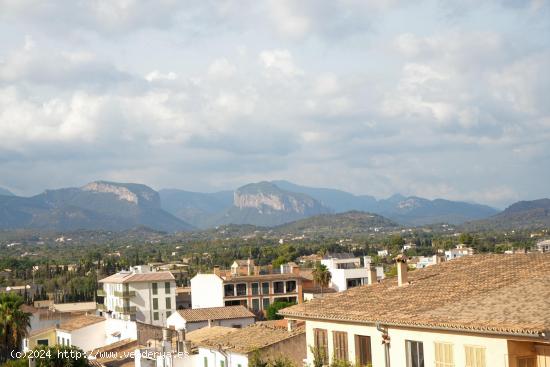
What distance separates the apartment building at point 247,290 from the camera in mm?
107625

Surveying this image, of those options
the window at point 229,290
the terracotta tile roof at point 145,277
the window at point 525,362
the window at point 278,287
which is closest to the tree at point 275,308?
the window at point 278,287

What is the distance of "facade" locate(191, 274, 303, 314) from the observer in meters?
108

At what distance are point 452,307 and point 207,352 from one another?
1853 centimetres

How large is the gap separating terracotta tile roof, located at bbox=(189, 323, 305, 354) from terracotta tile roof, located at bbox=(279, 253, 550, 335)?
23.3 ft

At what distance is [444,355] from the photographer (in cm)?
2080

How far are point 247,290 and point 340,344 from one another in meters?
84.4

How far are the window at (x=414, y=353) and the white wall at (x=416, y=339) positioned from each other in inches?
5.4

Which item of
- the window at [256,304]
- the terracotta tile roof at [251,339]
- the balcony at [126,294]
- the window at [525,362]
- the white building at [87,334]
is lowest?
the window at [256,304]

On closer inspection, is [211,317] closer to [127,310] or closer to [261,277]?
[127,310]

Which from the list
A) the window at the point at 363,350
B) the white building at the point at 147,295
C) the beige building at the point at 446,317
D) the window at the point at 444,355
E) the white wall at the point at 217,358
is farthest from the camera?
the white building at the point at 147,295

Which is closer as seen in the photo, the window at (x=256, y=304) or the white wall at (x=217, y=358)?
the white wall at (x=217, y=358)

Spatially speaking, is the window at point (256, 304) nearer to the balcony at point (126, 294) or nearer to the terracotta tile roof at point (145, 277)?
the terracotta tile roof at point (145, 277)

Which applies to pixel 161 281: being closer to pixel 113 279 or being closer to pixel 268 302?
pixel 113 279

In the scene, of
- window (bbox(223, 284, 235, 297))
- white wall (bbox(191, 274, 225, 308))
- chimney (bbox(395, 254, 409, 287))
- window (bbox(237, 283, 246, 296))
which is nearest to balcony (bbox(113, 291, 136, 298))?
white wall (bbox(191, 274, 225, 308))
